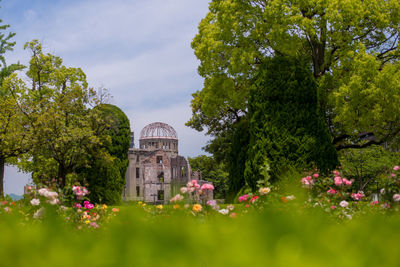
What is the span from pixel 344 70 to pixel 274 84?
23.9 ft

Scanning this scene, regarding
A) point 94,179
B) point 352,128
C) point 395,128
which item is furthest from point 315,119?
point 94,179

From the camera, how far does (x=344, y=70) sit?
814 inches

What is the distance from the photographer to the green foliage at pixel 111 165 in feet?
66.6

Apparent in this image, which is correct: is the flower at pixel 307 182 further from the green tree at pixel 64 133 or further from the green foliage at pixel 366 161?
the green foliage at pixel 366 161

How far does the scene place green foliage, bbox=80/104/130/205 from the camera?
20312 mm

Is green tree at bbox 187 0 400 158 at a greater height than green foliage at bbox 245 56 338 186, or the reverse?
green tree at bbox 187 0 400 158

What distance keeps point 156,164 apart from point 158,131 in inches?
673

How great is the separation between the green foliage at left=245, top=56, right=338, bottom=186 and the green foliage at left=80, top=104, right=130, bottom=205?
27.8 feet

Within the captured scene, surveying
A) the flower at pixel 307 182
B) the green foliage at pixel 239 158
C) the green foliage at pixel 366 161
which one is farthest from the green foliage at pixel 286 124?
the green foliage at pixel 366 161

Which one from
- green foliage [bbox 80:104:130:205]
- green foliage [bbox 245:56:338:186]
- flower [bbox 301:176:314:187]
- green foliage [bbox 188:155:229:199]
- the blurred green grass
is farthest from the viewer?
green foliage [bbox 188:155:229:199]

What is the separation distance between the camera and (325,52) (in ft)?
72.6

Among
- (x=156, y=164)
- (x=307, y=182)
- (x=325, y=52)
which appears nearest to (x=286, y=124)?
(x=307, y=182)

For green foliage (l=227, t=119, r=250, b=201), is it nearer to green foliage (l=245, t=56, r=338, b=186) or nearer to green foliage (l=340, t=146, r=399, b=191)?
green foliage (l=245, t=56, r=338, b=186)

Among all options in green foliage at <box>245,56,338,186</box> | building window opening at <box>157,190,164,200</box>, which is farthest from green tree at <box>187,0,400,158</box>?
building window opening at <box>157,190,164,200</box>
